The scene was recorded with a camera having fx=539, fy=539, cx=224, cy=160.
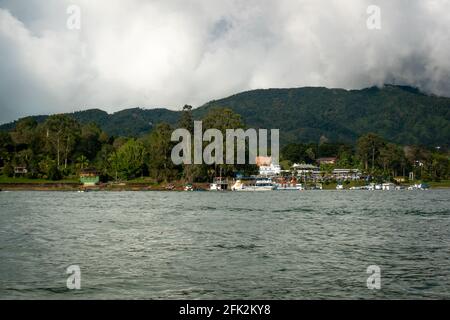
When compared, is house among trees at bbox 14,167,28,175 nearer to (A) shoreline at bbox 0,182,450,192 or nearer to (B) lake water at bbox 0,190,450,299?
(A) shoreline at bbox 0,182,450,192

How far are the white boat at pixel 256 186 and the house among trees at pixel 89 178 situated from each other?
43888mm

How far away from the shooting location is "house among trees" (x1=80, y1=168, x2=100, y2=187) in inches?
6705

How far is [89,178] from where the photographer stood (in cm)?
17188

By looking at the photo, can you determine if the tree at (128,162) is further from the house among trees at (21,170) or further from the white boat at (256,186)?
the white boat at (256,186)

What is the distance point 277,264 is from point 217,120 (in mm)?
140015

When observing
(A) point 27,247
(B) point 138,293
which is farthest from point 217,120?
(B) point 138,293

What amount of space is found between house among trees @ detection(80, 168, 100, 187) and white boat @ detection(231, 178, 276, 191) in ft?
144

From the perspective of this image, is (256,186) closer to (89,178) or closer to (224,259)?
(89,178)

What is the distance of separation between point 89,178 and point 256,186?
54.4 metres

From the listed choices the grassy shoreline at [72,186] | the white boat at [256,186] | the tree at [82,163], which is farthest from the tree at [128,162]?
the white boat at [256,186]

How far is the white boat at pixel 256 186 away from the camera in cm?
17200

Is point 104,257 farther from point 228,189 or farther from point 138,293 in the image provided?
point 228,189

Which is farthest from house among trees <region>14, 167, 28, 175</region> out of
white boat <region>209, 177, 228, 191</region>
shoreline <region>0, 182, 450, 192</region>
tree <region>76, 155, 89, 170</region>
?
white boat <region>209, 177, 228, 191</region>
